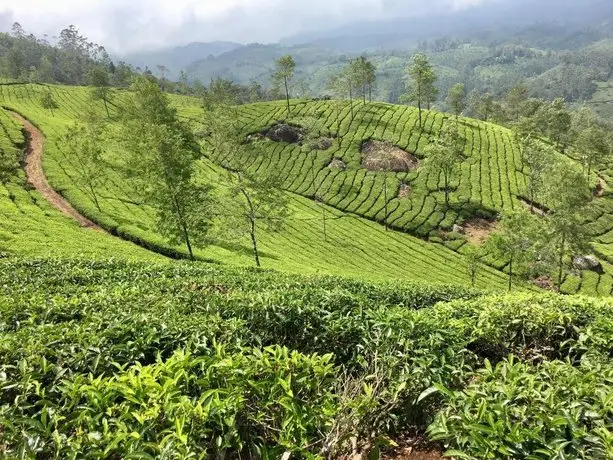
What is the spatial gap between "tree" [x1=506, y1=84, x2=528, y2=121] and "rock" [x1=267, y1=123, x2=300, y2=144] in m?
88.5

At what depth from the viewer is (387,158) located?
8994 cm

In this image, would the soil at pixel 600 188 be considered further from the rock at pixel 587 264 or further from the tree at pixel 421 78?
the tree at pixel 421 78

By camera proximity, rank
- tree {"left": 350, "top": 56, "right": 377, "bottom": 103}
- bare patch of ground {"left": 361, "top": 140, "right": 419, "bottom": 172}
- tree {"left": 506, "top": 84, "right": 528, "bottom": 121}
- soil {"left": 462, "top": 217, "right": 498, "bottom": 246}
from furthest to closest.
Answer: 1. tree {"left": 506, "top": 84, "right": 528, "bottom": 121}
2. tree {"left": 350, "top": 56, "right": 377, "bottom": 103}
3. bare patch of ground {"left": 361, "top": 140, "right": 419, "bottom": 172}
4. soil {"left": 462, "top": 217, "right": 498, "bottom": 246}

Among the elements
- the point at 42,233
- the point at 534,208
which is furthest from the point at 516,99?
the point at 42,233

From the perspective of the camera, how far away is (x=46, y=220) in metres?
41.1

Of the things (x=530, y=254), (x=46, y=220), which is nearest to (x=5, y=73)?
(x=46, y=220)

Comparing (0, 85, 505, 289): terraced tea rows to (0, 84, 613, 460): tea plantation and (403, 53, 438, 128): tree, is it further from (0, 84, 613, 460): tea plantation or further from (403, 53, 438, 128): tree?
(403, 53, 438, 128): tree

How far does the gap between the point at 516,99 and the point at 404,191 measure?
9685 centimetres

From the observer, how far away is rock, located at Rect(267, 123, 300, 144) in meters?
105

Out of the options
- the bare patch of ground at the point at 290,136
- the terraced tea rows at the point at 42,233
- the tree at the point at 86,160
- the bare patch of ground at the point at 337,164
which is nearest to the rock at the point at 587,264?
the bare patch of ground at the point at 337,164

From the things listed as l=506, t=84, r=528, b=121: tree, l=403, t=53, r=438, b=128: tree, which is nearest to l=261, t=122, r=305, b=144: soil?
l=403, t=53, r=438, b=128: tree

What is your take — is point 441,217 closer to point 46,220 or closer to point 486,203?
point 486,203

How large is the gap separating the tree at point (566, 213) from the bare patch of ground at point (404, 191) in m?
35.3

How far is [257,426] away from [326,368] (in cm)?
115
